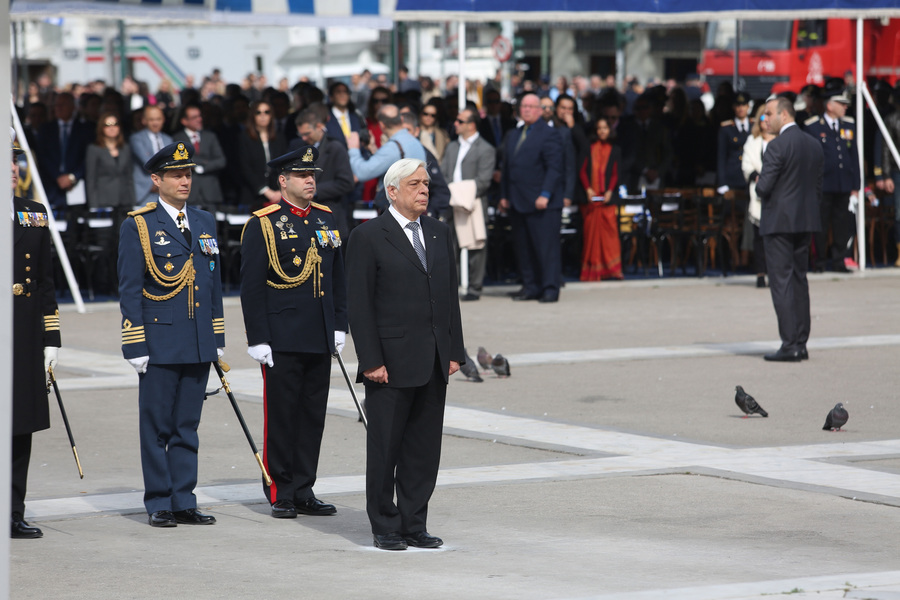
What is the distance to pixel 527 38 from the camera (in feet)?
202

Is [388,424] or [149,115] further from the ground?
[149,115]

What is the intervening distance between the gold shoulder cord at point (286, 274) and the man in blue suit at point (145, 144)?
29.1ft

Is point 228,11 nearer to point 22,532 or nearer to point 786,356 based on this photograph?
point 786,356

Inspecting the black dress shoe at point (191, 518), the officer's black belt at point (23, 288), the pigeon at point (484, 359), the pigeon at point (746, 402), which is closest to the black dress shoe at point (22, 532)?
the black dress shoe at point (191, 518)

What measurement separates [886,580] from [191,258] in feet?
11.9

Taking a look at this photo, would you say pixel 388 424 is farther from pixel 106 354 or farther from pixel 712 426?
pixel 106 354

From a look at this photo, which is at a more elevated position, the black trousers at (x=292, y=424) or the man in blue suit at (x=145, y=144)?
the man in blue suit at (x=145, y=144)

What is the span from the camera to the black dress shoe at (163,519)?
25.1ft

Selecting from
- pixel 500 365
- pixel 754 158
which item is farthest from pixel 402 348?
pixel 754 158

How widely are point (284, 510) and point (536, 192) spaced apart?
9500 mm

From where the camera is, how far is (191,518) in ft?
25.4

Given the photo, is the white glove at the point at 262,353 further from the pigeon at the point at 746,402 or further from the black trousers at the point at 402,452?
the pigeon at the point at 746,402

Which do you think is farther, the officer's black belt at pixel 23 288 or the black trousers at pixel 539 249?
the black trousers at pixel 539 249

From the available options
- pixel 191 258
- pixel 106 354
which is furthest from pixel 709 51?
pixel 191 258
